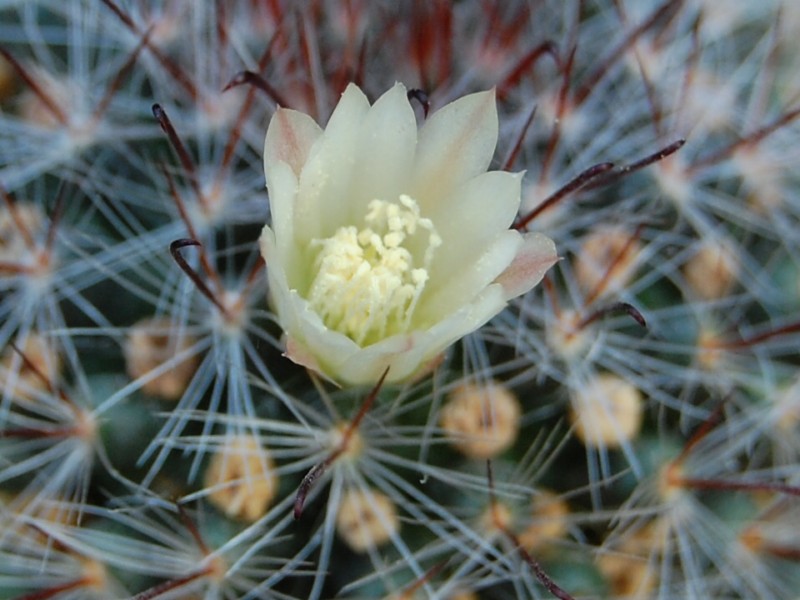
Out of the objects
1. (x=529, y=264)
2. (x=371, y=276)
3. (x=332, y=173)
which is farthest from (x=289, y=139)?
(x=529, y=264)

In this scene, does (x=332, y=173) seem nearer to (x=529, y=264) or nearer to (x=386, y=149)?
(x=386, y=149)

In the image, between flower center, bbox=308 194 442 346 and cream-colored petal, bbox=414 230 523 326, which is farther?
flower center, bbox=308 194 442 346

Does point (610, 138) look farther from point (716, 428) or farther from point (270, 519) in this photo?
point (270, 519)

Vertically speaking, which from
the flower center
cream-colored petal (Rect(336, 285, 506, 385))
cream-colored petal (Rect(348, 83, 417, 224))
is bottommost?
cream-colored petal (Rect(336, 285, 506, 385))

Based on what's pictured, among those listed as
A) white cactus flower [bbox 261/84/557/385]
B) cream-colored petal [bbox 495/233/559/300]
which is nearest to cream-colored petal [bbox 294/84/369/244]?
white cactus flower [bbox 261/84/557/385]

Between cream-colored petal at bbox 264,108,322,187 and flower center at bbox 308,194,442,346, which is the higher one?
cream-colored petal at bbox 264,108,322,187

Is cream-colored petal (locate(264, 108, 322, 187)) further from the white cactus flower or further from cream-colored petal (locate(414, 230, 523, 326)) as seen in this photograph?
cream-colored petal (locate(414, 230, 523, 326))
